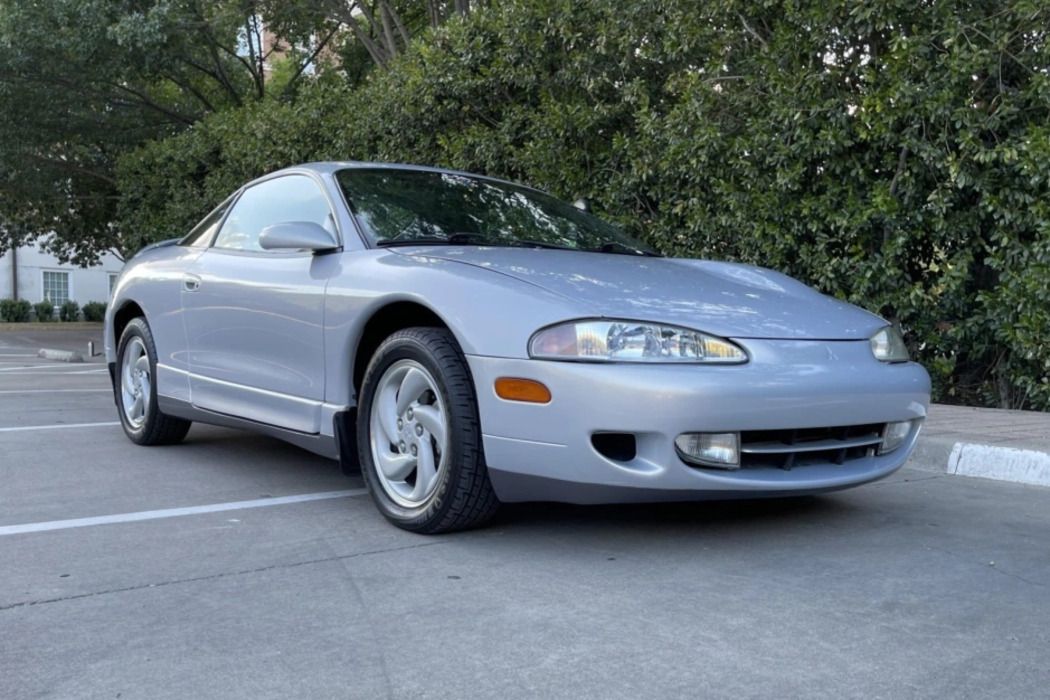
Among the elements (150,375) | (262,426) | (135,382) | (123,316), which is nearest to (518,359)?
(262,426)

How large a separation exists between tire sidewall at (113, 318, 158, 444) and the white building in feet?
116

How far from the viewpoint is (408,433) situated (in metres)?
3.79

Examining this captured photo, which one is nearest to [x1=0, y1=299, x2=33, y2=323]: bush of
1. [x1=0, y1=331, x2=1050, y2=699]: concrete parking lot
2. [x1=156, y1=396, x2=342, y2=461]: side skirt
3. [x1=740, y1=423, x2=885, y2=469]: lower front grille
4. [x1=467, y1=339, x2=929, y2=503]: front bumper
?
[x1=156, y1=396, x2=342, y2=461]: side skirt

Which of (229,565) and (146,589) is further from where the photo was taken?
(229,565)

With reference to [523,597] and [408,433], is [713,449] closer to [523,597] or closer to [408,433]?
[523,597]

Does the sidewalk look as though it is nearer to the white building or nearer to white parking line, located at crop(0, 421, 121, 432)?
white parking line, located at crop(0, 421, 121, 432)

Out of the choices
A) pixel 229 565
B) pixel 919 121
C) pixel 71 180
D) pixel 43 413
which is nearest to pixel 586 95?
pixel 919 121

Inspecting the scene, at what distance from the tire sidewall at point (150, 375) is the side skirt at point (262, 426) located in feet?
0.47

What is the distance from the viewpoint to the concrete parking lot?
2434mm

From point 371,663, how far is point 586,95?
7503mm

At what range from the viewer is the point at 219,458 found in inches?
217

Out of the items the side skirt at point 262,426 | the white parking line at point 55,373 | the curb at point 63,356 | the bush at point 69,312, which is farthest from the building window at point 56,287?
the side skirt at point 262,426

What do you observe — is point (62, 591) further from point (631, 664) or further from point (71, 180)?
point (71, 180)

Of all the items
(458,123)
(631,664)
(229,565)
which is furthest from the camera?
(458,123)
